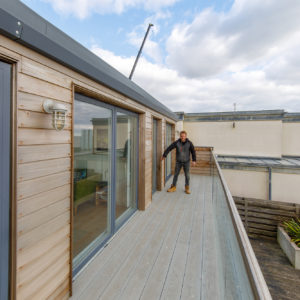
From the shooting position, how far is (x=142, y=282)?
1817 mm

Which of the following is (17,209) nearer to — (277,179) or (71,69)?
(71,69)

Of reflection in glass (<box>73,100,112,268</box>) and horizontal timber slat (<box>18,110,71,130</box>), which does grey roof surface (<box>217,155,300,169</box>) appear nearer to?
reflection in glass (<box>73,100,112,268</box>)

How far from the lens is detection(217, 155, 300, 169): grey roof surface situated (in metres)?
7.00

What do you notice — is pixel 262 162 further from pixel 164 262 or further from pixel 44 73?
pixel 44 73

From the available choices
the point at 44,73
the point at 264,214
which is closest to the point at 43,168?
the point at 44,73

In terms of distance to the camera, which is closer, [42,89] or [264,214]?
[42,89]

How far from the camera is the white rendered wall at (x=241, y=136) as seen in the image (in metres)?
8.30

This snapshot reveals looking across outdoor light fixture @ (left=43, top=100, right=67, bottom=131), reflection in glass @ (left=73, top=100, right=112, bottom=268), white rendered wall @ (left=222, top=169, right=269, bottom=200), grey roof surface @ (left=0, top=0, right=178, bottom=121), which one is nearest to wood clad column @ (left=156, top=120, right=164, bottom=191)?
reflection in glass @ (left=73, top=100, right=112, bottom=268)

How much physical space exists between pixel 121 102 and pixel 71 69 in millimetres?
988

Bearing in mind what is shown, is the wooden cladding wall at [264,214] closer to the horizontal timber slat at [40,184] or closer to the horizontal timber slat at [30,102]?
the horizontal timber slat at [40,184]

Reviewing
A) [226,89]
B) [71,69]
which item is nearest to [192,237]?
[71,69]

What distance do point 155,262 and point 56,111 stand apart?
6.52ft

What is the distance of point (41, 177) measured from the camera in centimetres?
131

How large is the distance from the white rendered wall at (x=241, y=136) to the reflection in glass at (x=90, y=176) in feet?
24.6
